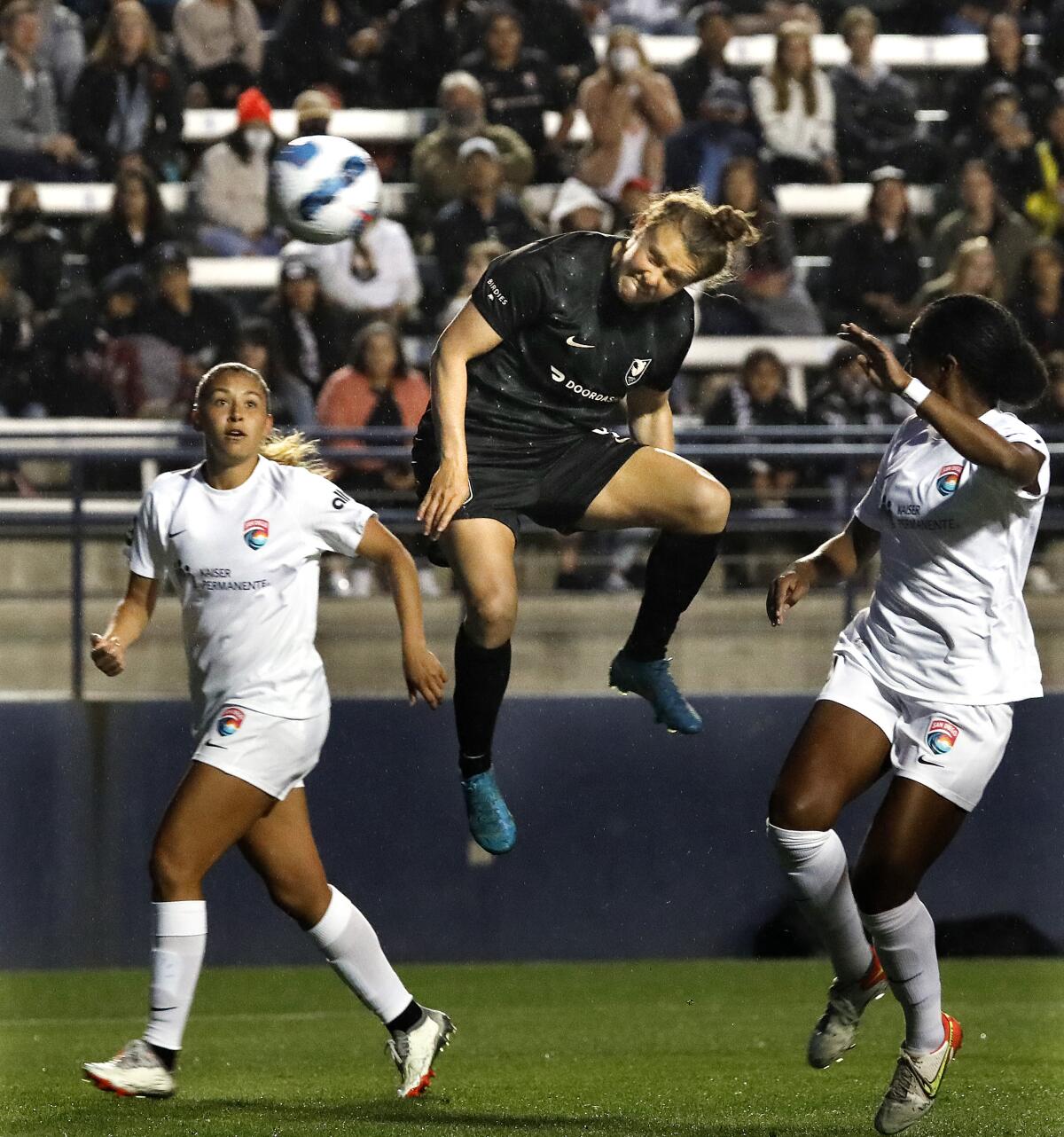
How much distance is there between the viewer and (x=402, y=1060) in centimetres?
588

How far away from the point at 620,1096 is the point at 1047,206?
7.94 m

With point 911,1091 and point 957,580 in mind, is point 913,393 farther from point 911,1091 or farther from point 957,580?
point 911,1091

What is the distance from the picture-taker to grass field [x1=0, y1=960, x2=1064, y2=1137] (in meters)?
5.43

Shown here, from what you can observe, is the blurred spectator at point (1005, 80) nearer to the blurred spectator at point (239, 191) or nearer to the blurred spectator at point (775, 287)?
the blurred spectator at point (775, 287)

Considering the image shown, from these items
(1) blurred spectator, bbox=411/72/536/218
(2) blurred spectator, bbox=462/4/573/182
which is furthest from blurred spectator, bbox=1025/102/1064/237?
(1) blurred spectator, bbox=411/72/536/218

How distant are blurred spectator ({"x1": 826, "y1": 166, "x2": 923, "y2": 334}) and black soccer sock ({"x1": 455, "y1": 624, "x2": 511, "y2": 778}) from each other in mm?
6477

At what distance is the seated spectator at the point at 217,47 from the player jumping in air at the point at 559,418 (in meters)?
7.44

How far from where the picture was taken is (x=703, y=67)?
12.9 meters

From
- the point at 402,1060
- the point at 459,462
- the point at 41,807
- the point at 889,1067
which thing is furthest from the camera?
the point at 41,807

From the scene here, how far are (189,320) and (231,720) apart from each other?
242 inches

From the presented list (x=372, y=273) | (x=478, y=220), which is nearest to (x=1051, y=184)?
(x=478, y=220)

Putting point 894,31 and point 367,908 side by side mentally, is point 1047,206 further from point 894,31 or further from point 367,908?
point 367,908

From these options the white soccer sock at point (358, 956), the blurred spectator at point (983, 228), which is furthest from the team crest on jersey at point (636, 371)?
the blurred spectator at point (983, 228)

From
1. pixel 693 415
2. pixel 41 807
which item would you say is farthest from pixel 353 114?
pixel 41 807
